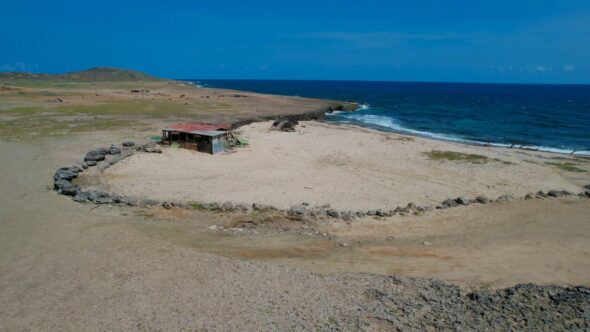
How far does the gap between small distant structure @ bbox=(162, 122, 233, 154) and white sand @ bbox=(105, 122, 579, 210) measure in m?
0.89

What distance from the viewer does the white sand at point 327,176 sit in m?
17.7

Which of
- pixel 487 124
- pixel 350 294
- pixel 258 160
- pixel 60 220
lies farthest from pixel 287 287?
pixel 487 124

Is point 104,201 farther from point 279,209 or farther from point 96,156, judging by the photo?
point 96,156

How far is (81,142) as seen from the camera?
1097 inches

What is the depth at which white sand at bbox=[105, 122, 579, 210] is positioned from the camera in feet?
58.1

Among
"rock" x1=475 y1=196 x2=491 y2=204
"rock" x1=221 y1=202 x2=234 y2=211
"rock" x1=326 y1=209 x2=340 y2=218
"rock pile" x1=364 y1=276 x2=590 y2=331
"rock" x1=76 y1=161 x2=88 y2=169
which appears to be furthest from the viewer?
"rock" x1=76 y1=161 x2=88 y2=169

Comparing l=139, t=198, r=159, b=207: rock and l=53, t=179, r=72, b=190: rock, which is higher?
l=53, t=179, r=72, b=190: rock

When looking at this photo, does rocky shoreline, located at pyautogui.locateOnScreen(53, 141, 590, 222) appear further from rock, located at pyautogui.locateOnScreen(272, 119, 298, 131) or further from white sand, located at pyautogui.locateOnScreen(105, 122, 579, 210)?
rock, located at pyautogui.locateOnScreen(272, 119, 298, 131)

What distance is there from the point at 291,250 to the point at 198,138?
52.1 feet

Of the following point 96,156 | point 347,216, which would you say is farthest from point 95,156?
point 347,216

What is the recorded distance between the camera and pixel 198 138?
1037 inches

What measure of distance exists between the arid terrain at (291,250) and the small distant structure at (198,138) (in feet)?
4.20

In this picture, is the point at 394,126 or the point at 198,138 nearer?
the point at 198,138

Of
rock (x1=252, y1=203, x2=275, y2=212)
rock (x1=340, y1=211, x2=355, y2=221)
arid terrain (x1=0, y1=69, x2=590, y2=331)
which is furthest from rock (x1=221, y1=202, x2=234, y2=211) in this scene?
rock (x1=340, y1=211, x2=355, y2=221)
